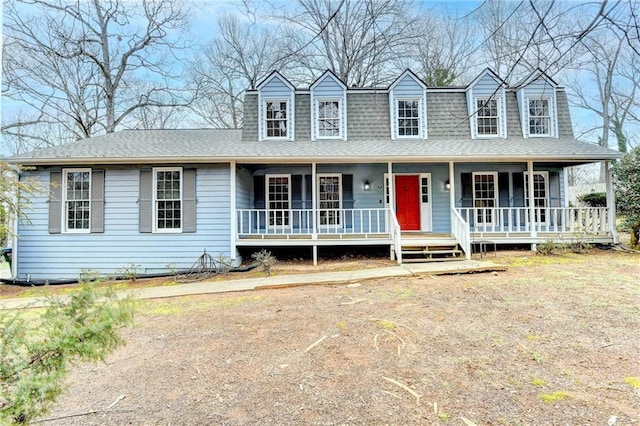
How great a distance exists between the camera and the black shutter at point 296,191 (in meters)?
11.2

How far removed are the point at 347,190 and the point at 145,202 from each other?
6221mm

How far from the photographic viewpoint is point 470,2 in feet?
11.0

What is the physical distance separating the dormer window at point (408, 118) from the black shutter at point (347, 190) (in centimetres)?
244

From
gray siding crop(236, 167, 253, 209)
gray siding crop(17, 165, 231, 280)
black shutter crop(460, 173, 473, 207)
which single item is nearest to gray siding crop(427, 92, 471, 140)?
black shutter crop(460, 173, 473, 207)

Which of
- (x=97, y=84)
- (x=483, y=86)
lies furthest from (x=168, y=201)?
(x=97, y=84)

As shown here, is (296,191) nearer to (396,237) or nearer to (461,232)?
(396,237)

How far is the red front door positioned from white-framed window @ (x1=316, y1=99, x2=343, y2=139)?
2726 mm

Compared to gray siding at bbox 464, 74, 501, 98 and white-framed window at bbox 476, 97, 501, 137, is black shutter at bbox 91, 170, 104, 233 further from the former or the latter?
gray siding at bbox 464, 74, 501, 98

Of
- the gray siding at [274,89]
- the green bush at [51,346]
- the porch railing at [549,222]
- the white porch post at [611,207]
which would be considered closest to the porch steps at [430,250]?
the porch railing at [549,222]

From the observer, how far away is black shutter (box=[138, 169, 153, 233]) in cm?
954

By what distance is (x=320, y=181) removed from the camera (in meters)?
11.4

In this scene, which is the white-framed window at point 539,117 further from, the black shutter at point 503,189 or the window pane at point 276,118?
the window pane at point 276,118

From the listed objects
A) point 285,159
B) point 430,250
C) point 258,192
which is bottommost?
point 430,250

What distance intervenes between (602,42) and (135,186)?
10.6 meters
